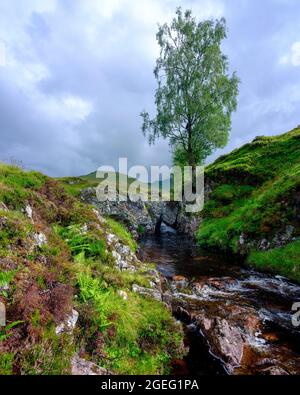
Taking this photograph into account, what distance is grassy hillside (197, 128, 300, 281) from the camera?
58.3 feet

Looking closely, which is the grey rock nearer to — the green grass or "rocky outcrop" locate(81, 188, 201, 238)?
the green grass

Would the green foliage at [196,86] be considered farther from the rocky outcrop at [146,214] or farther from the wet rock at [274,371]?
the wet rock at [274,371]

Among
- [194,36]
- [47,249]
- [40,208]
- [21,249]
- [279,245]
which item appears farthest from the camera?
[194,36]

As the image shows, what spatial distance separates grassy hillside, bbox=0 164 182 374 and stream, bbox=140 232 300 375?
41.5 inches

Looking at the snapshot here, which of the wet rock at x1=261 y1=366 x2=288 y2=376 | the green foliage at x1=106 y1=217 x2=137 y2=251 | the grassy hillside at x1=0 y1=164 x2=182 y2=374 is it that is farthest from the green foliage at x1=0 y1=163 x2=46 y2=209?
the wet rock at x1=261 y1=366 x2=288 y2=376

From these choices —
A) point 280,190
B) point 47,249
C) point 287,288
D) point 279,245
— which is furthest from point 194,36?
point 47,249

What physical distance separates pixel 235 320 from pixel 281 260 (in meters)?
8.53

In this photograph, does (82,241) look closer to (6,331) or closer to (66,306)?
(66,306)

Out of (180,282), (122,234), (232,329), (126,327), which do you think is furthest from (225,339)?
(122,234)

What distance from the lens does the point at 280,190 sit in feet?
69.3

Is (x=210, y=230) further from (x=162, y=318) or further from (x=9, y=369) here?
(x=9, y=369)

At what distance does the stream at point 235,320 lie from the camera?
24.6 ft

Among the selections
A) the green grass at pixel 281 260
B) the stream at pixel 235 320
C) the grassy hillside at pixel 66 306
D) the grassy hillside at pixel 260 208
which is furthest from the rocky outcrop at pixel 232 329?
the grassy hillside at pixel 260 208

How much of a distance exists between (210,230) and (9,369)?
23162 millimetres
